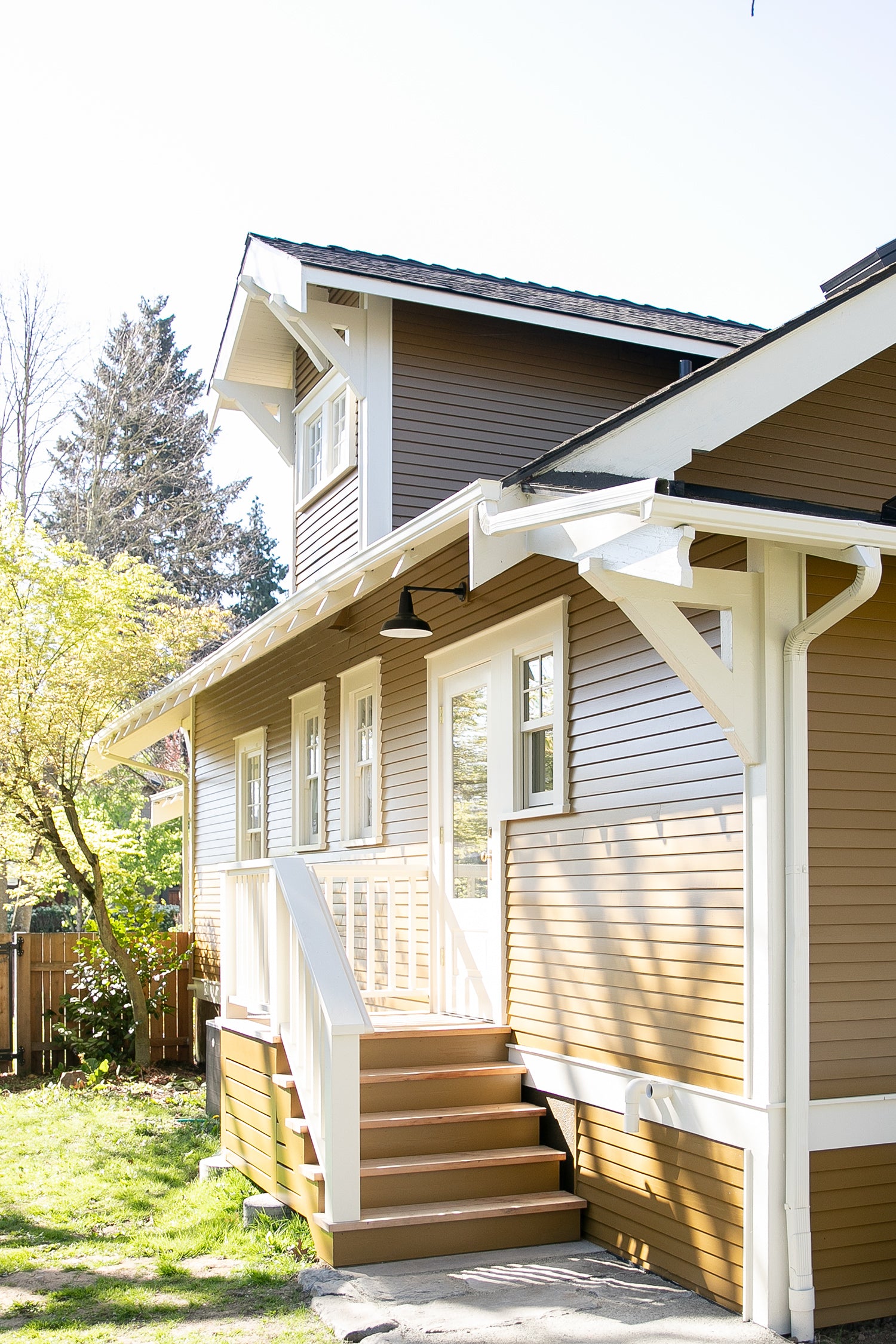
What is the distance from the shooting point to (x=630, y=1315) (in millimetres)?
4625

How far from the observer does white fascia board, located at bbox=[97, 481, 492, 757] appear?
5930 mm

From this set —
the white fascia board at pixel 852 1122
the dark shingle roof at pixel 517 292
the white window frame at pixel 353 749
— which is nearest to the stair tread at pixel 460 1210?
the white fascia board at pixel 852 1122

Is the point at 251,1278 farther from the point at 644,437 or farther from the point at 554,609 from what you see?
the point at 644,437

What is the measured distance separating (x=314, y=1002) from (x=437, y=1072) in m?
0.81

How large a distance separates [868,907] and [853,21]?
3195 millimetres

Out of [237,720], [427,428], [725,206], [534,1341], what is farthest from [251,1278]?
[725,206]

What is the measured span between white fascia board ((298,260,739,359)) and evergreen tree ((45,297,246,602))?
21050 millimetres

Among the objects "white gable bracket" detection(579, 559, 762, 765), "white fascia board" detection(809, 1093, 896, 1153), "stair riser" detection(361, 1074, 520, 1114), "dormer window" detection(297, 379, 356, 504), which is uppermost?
"dormer window" detection(297, 379, 356, 504)

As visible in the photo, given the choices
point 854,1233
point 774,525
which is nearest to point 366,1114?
point 854,1233

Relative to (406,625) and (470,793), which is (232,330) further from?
(470,793)

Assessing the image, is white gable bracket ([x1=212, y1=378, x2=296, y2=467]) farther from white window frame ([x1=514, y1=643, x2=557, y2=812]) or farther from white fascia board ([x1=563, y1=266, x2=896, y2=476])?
white fascia board ([x1=563, y1=266, x2=896, y2=476])

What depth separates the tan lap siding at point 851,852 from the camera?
190 inches

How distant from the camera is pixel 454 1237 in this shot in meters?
5.39

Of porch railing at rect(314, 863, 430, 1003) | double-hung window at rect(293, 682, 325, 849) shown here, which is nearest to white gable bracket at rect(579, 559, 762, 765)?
porch railing at rect(314, 863, 430, 1003)
